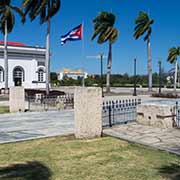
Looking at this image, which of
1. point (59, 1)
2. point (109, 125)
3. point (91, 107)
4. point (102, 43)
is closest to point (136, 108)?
point (109, 125)

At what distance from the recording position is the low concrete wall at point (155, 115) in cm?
938

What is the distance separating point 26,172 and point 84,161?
1.18m

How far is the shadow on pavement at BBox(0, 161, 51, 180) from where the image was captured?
4871 mm

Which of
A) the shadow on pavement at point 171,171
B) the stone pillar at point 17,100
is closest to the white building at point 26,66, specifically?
the stone pillar at point 17,100

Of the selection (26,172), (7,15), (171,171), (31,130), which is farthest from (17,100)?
(7,15)

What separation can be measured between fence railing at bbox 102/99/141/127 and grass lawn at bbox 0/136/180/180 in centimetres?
251

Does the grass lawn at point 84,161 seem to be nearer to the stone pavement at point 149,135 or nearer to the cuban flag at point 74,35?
the stone pavement at point 149,135

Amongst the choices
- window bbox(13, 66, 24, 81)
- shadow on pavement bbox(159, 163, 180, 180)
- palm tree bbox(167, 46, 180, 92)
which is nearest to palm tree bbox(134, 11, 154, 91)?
palm tree bbox(167, 46, 180, 92)

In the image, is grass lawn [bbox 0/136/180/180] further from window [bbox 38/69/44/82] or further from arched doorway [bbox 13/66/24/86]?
window [bbox 38/69/44/82]

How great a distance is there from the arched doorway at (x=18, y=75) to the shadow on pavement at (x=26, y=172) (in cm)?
4906

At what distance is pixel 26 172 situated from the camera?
5.15 m

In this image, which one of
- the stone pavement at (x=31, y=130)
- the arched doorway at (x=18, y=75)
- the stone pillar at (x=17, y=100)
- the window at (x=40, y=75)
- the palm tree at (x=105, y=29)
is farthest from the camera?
the window at (x=40, y=75)

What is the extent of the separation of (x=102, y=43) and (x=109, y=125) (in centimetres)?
2818

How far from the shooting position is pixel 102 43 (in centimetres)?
3709
